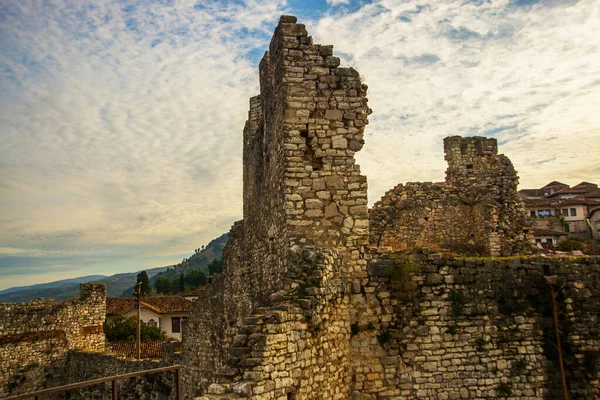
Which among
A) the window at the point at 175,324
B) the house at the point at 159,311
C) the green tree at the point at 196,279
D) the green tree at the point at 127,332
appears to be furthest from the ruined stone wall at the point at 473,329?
the green tree at the point at 196,279

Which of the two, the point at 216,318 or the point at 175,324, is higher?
the point at 216,318

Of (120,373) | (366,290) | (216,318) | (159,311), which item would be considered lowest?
(120,373)

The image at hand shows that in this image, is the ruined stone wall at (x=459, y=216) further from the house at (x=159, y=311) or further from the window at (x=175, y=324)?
the window at (x=175, y=324)

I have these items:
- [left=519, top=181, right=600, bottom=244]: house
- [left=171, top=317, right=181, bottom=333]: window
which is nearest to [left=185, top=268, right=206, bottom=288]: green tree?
[left=171, top=317, right=181, bottom=333]: window

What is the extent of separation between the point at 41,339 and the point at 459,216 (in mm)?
23939

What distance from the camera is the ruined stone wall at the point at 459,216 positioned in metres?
15.8

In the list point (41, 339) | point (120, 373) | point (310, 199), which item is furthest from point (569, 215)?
point (310, 199)

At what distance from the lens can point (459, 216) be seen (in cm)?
1675

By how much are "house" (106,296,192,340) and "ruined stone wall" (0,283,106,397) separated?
29.5 metres

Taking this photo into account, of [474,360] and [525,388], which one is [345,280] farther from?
[525,388]

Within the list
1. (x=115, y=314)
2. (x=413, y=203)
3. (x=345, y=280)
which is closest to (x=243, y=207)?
(x=413, y=203)

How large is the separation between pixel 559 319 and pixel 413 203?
632 cm

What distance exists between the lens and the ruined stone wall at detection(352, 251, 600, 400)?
32.4ft

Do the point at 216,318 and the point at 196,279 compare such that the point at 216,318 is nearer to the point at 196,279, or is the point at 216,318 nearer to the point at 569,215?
the point at 569,215
